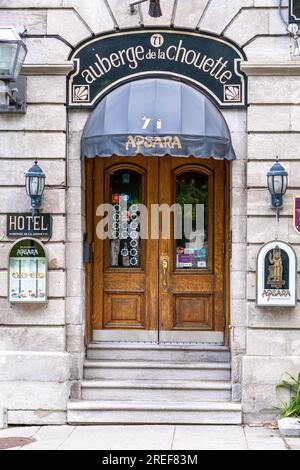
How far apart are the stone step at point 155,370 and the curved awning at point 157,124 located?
2.94 meters

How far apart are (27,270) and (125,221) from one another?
1664mm

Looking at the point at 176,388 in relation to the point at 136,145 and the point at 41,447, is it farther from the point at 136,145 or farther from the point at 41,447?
the point at 136,145

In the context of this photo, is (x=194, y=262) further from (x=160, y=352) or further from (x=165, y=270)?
(x=160, y=352)

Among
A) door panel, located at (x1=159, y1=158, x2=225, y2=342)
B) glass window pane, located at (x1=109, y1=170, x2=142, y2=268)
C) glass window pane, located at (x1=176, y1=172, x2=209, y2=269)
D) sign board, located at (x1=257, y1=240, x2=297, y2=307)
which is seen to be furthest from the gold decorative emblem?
glass window pane, located at (x1=109, y1=170, x2=142, y2=268)

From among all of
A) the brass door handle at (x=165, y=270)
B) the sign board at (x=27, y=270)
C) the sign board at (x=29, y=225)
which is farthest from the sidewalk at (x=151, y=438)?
the sign board at (x=29, y=225)

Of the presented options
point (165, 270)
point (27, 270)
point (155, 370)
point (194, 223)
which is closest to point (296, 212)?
point (194, 223)

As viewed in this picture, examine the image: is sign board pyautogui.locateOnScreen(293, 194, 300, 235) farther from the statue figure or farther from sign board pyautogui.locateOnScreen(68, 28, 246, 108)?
sign board pyautogui.locateOnScreen(68, 28, 246, 108)

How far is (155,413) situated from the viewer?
11.7m

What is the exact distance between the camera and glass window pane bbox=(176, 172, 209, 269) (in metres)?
12.6

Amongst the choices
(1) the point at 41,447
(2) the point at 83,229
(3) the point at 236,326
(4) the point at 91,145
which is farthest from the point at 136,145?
(1) the point at 41,447

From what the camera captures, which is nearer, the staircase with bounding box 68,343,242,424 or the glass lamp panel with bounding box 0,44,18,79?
the glass lamp panel with bounding box 0,44,18,79

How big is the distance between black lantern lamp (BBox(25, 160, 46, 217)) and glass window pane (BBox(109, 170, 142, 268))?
4.29 feet

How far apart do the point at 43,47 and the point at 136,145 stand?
2100mm

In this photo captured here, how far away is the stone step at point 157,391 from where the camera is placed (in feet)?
39.0
